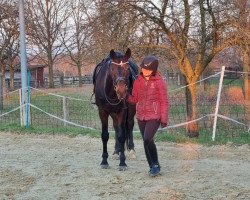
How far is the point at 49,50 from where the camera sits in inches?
1629

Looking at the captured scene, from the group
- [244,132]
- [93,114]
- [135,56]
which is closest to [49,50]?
[93,114]

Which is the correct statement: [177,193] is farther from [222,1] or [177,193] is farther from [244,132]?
[222,1]

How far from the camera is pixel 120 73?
19.6ft

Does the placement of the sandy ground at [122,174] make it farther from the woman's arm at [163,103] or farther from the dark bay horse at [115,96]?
the woman's arm at [163,103]

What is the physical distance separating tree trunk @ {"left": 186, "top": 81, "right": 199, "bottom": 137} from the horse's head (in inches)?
203

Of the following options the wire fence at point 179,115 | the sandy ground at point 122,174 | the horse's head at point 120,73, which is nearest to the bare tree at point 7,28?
the wire fence at point 179,115

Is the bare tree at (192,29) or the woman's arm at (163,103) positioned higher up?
the bare tree at (192,29)

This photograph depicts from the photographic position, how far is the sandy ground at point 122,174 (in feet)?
16.9

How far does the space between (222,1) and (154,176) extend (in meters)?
6.20

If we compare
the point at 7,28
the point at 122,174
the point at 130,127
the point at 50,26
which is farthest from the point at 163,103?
the point at 50,26

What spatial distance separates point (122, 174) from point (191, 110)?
18.6 ft

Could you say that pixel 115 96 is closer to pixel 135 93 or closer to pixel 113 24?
pixel 135 93

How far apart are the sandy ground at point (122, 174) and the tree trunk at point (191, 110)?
2.00 metres

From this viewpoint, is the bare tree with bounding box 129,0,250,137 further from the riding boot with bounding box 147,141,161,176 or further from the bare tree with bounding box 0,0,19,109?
the bare tree with bounding box 0,0,19,109
